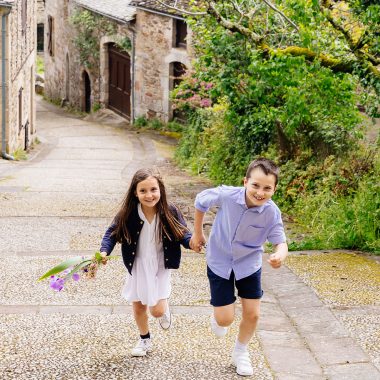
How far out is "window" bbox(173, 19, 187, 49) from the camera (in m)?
24.8

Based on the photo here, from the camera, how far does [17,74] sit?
2175 centimetres

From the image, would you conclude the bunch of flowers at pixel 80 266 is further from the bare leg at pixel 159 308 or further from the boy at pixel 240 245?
the boy at pixel 240 245

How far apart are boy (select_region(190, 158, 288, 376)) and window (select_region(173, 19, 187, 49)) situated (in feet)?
67.3

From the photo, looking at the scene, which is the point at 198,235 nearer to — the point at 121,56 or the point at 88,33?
the point at 121,56

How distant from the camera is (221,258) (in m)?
4.81

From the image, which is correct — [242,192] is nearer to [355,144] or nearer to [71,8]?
[355,144]

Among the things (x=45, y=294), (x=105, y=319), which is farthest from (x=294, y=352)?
(x=45, y=294)

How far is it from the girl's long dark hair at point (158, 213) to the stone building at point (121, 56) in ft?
60.4

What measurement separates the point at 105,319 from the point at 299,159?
6772 millimetres

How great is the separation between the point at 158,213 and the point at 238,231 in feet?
1.70

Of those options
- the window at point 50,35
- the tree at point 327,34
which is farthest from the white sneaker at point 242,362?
the window at point 50,35

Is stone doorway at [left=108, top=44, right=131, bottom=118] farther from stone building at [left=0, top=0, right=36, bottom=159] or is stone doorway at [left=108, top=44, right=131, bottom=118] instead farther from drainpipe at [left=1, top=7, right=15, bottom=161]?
drainpipe at [left=1, top=7, right=15, bottom=161]

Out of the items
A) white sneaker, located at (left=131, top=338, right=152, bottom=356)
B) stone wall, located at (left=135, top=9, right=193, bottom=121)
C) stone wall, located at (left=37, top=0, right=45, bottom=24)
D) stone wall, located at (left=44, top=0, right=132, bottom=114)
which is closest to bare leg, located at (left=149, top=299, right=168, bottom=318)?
white sneaker, located at (left=131, top=338, right=152, bottom=356)

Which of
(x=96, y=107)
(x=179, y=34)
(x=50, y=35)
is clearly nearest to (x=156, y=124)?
(x=179, y=34)
